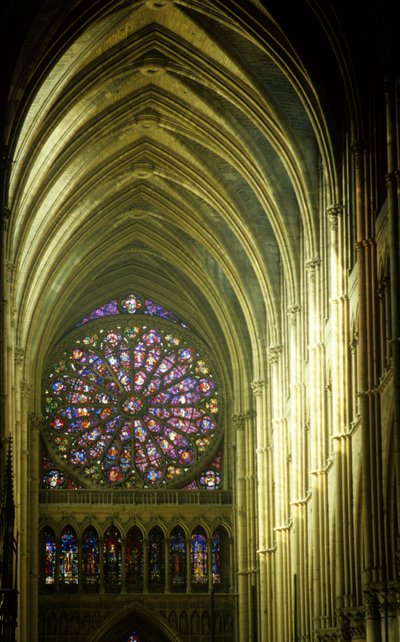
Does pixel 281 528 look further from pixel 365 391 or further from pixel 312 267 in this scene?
pixel 365 391

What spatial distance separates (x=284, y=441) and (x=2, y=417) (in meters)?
13.0

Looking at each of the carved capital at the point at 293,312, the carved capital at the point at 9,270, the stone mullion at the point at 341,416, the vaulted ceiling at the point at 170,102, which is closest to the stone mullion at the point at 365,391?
the stone mullion at the point at 341,416

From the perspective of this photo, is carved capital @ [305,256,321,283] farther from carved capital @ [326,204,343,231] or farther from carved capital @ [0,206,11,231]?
carved capital @ [0,206,11,231]

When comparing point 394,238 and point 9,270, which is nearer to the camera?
point 394,238

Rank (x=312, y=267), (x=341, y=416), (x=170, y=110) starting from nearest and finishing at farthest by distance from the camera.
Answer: (x=341, y=416), (x=312, y=267), (x=170, y=110)

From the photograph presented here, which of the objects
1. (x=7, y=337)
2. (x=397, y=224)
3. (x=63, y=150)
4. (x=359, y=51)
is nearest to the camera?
(x=397, y=224)

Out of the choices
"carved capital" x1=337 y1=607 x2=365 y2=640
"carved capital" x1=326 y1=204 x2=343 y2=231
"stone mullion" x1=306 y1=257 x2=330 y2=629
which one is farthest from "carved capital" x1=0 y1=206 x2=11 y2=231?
"carved capital" x1=337 y1=607 x2=365 y2=640

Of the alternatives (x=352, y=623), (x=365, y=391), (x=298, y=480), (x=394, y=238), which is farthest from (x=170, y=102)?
(x=394, y=238)

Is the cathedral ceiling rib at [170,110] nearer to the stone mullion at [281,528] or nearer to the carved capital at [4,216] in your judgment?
the carved capital at [4,216]

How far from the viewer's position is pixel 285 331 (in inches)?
1953

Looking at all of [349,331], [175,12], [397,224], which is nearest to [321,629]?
[349,331]

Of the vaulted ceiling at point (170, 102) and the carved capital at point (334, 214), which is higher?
the vaulted ceiling at point (170, 102)

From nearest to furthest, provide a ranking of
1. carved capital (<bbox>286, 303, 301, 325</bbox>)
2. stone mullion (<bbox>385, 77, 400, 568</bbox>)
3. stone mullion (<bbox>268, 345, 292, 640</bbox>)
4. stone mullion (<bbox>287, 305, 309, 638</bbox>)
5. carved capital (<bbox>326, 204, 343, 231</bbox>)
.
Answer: stone mullion (<bbox>385, 77, 400, 568</bbox>), carved capital (<bbox>326, 204, 343, 231</bbox>), stone mullion (<bbox>287, 305, 309, 638</bbox>), carved capital (<bbox>286, 303, 301, 325</bbox>), stone mullion (<bbox>268, 345, 292, 640</bbox>)

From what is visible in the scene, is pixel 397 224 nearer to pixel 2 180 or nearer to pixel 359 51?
pixel 359 51
